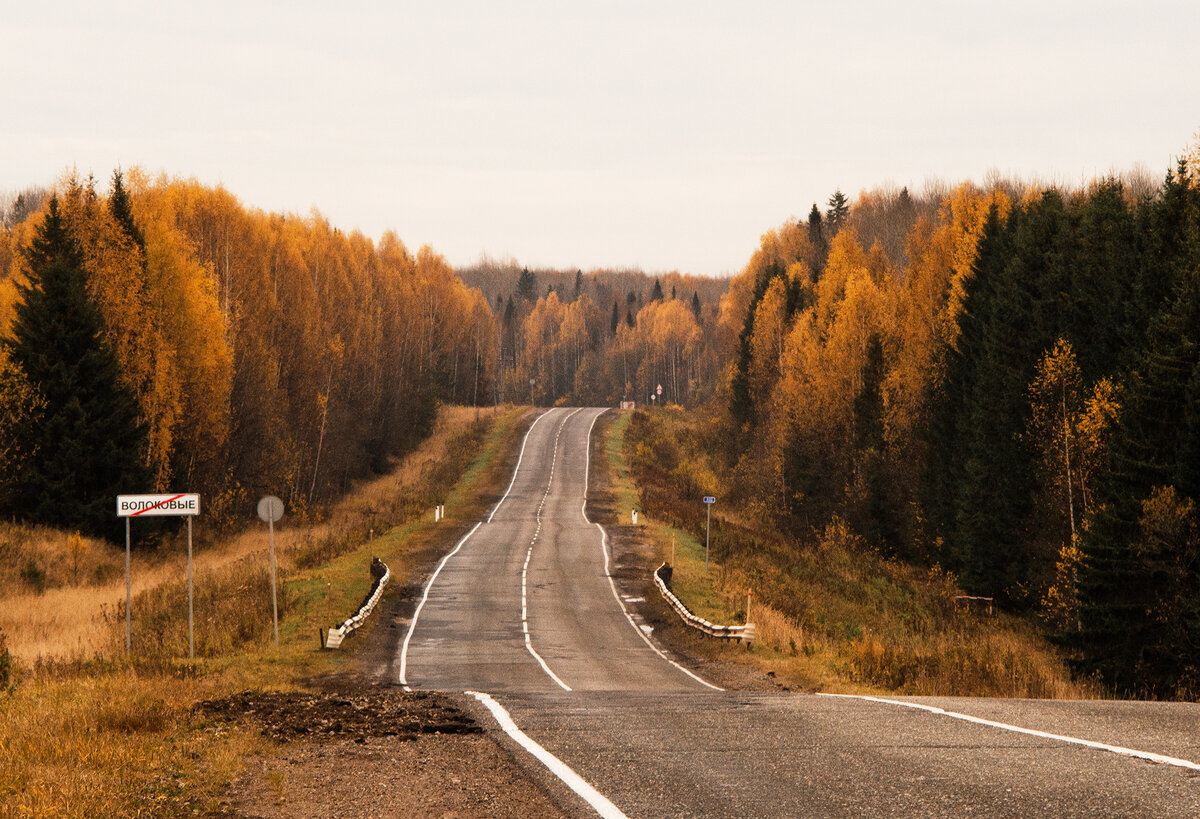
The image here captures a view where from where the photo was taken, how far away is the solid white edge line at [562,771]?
645 centimetres

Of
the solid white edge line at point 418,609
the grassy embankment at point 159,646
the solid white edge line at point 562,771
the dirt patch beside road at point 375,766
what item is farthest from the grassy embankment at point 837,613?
the grassy embankment at point 159,646

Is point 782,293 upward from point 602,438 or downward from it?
upward

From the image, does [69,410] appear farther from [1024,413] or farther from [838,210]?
[838,210]

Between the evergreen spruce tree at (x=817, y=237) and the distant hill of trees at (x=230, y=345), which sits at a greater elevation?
the evergreen spruce tree at (x=817, y=237)

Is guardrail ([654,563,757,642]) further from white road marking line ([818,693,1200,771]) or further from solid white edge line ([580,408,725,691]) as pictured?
white road marking line ([818,693,1200,771])

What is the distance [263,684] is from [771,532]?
46.4 m

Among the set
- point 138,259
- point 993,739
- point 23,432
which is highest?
point 138,259

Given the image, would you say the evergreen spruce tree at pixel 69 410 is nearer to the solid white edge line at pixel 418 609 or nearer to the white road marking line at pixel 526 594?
the solid white edge line at pixel 418 609

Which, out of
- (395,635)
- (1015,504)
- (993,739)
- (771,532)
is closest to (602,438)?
(771,532)

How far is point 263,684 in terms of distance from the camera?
16.5 metres

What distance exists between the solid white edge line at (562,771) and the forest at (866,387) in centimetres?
1639

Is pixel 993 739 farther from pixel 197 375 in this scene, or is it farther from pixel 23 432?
pixel 197 375

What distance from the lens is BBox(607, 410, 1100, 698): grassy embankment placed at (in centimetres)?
1872

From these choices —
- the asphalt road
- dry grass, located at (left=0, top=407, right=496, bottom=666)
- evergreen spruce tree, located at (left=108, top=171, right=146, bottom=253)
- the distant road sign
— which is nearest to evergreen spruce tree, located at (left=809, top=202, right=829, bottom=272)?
dry grass, located at (left=0, top=407, right=496, bottom=666)
